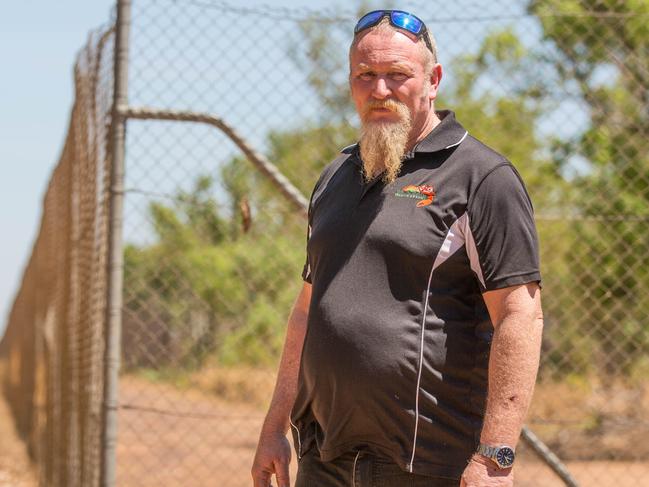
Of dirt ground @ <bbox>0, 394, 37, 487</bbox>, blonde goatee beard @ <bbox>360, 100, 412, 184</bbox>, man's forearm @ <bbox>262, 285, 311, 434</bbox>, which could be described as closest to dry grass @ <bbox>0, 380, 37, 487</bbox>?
dirt ground @ <bbox>0, 394, 37, 487</bbox>

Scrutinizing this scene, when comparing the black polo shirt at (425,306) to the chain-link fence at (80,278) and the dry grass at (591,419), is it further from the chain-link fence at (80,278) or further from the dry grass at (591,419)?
the dry grass at (591,419)

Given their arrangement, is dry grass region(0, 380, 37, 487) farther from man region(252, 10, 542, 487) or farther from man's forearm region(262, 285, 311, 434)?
man region(252, 10, 542, 487)

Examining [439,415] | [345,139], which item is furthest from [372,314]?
[345,139]

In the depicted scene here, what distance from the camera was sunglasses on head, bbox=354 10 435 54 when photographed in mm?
3053

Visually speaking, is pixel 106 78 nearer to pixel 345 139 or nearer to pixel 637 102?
pixel 345 139

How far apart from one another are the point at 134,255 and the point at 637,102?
417 cm

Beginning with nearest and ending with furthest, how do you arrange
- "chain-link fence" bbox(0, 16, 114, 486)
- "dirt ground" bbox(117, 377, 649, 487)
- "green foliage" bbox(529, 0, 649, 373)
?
1. "chain-link fence" bbox(0, 16, 114, 486)
2. "green foliage" bbox(529, 0, 649, 373)
3. "dirt ground" bbox(117, 377, 649, 487)

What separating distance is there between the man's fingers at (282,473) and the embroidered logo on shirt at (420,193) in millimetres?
A: 922

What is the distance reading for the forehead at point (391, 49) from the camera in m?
3.02

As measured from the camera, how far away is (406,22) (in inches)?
120

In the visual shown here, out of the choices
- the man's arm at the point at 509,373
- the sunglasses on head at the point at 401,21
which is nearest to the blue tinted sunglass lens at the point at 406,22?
the sunglasses on head at the point at 401,21

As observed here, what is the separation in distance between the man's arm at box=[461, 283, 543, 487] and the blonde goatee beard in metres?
0.49

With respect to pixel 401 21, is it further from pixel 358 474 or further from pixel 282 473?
pixel 282 473

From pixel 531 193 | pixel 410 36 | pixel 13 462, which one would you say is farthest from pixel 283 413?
pixel 13 462
